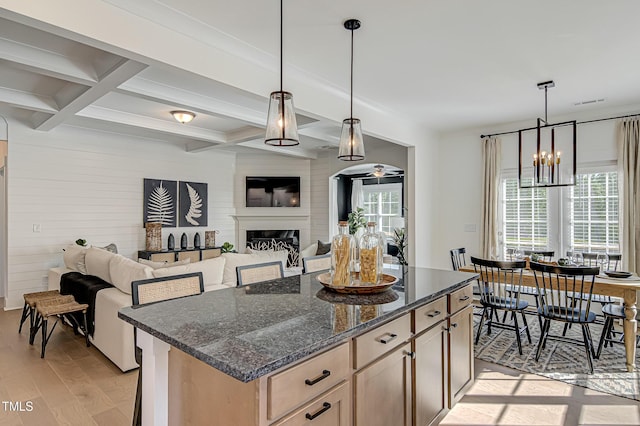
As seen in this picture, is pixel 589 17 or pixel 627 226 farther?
pixel 627 226

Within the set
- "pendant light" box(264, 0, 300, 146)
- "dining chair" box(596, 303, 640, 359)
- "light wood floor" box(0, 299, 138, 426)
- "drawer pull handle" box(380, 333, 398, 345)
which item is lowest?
"light wood floor" box(0, 299, 138, 426)

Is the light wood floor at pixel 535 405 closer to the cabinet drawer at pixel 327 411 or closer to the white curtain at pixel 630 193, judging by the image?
the cabinet drawer at pixel 327 411

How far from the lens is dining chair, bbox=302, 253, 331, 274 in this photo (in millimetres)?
3061

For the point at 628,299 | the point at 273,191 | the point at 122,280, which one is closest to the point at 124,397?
the point at 122,280

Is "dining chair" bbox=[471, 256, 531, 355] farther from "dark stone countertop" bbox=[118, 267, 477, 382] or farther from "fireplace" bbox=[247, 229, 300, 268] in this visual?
"fireplace" bbox=[247, 229, 300, 268]

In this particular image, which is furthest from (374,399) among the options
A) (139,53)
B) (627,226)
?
(627,226)

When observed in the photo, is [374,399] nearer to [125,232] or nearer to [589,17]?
[589,17]

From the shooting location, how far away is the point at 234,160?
7.91 metres

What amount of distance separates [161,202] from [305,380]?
6.23 m

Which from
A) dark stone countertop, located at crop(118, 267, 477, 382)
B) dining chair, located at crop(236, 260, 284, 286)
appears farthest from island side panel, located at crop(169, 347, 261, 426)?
dining chair, located at crop(236, 260, 284, 286)

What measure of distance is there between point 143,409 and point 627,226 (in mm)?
5506

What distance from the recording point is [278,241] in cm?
788

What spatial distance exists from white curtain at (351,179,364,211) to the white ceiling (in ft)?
16.8

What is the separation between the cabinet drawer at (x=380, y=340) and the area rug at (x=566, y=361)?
6.82ft
